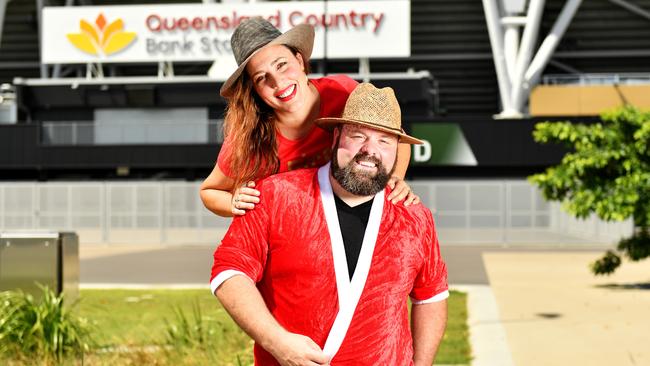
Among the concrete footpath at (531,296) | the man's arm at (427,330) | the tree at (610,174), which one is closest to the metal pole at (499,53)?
the concrete footpath at (531,296)

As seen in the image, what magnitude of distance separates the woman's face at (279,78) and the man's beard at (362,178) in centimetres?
52

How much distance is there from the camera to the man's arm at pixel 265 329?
14.9ft

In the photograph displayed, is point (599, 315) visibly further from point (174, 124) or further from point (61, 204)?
point (174, 124)

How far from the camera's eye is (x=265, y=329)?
4551mm

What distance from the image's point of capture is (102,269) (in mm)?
28391

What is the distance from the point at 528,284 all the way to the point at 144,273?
342 inches

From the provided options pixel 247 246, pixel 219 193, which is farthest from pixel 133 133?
pixel 247 246

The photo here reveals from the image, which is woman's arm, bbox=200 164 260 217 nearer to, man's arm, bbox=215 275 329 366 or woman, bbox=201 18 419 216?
woman, bbox=201 18 419 216

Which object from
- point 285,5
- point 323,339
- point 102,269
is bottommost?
point 102,269

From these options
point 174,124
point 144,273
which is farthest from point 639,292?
point 174,124

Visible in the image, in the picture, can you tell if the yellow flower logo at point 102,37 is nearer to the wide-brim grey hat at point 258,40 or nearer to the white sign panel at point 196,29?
the white sign panel at point 196,29

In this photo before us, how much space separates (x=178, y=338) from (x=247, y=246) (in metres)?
6.89

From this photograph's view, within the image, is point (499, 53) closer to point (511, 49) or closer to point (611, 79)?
point (511, 49)

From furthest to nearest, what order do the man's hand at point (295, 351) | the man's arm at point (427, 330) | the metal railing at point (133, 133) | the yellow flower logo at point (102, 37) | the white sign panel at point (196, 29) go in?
the yellow flower logo at point (102, 37)
the white sign panel at point (196, 29)
the metal railing at point (133, 133)
the man's arm at point (427, 330)
the man's hand at point (295, 351)
